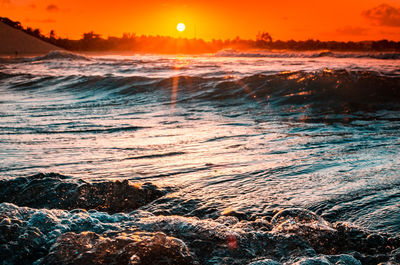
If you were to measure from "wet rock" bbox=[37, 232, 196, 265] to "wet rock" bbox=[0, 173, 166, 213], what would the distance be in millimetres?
475

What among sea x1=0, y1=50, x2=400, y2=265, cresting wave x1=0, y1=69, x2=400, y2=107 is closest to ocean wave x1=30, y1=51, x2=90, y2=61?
cresting wave x1=0, y1=69, x2=400, y2=107

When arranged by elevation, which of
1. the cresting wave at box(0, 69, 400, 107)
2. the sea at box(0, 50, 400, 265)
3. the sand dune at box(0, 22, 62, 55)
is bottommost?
the sea at box(0, 50, 400, 265)

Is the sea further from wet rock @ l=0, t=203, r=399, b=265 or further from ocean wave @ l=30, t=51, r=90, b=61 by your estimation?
ocean wave @ l=30, t=51, r=90, b=61

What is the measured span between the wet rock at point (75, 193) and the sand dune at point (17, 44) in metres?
38.8

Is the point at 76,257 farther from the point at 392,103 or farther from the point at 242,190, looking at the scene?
the point at 392,103

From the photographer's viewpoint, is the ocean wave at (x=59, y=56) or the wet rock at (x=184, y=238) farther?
the ocean wave at (x=59, y=56)

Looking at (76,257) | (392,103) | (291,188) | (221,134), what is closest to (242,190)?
(291,188)

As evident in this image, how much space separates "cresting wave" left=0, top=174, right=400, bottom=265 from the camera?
1.78 m

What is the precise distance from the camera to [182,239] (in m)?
1.96

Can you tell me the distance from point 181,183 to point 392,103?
21.2 feet

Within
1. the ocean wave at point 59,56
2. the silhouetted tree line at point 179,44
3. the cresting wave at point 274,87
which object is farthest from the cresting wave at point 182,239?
the silhouetted tree line at point 179,44

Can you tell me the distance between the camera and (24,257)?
1.77 m

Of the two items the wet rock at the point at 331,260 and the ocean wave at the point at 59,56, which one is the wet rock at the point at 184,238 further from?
the ocean wave at the point at 59,56

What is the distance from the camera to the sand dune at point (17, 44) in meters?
37.3
